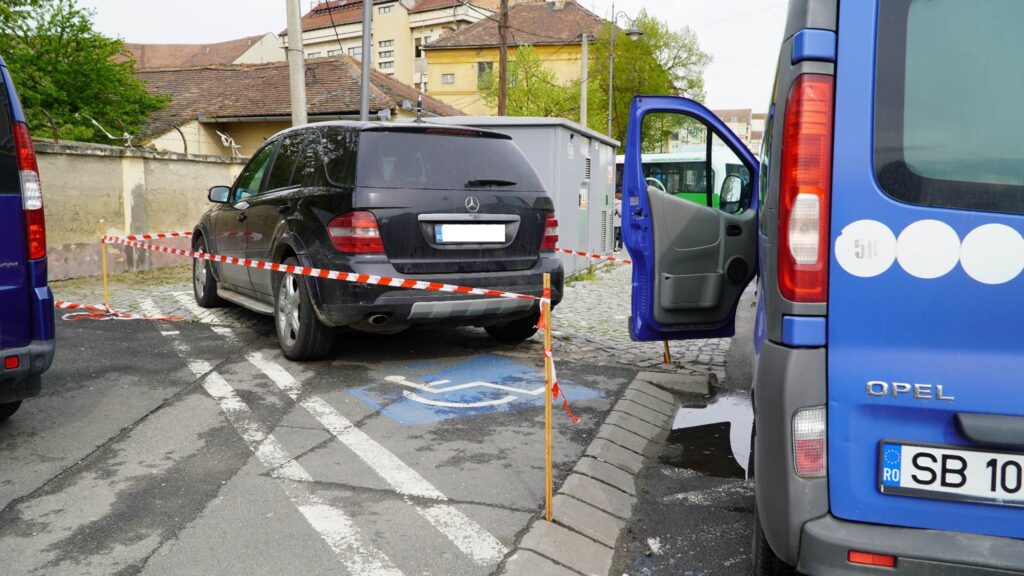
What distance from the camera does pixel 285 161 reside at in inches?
285

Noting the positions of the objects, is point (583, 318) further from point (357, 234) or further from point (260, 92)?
point (260, 92)

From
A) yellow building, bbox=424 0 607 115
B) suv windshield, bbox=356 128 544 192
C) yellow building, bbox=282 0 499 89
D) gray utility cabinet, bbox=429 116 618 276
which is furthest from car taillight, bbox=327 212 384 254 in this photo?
yellow building, bbox=282 0 499 89

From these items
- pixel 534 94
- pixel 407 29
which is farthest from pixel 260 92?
pixel 407 29

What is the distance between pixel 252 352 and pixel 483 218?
2.31 meters

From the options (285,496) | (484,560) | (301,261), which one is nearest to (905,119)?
(484,560)

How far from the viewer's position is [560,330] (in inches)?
336

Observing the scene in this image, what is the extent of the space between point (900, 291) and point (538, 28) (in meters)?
65.3

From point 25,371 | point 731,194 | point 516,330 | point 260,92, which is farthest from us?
point 260,92

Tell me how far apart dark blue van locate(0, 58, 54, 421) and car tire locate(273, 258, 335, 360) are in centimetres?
205

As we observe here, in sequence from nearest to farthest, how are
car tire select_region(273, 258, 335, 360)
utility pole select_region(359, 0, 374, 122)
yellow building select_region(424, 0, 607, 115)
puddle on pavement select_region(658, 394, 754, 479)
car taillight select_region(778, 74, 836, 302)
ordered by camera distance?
car taillight select_region(778, 74, 836, 302) < puddle on pavement select_region(658, 394, 754, 479) < car tire select_region(273, 258, 335, 360) < utility pole select_region(359, 0, 374, 122) < yellow building select_region(424, 0, 607, 115)

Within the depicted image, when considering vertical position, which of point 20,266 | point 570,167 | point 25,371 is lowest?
point 25,371

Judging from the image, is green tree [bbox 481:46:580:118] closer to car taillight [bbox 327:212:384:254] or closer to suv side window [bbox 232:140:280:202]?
suv side window [bbox 232:140:280:202]

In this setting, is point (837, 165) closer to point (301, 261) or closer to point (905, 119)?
point (905, 119)

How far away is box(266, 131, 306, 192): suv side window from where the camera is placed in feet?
23.2
